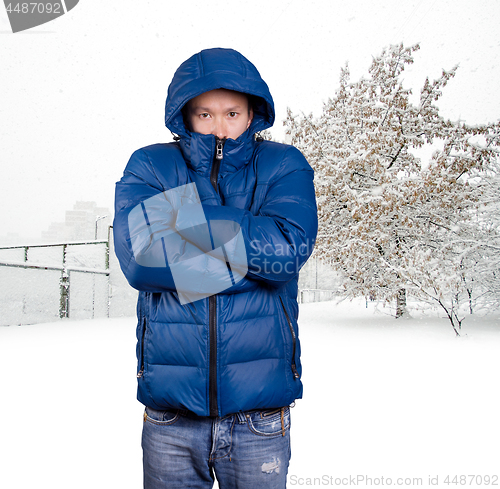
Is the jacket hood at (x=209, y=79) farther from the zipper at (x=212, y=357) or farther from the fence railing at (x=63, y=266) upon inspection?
the fence railing at (x=63, y=266)

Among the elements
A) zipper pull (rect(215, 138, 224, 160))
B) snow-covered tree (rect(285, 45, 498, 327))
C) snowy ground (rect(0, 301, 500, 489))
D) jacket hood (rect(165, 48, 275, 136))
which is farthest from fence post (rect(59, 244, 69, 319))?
zipper pull (rect(215, 138, 224, 160))

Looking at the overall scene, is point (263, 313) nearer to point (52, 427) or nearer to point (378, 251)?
point (52, 427)

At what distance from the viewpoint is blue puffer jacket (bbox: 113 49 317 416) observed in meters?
1.34

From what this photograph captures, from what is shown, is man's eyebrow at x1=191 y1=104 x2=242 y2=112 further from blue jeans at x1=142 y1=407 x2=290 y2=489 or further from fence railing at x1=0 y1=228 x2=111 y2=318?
fence railing at x1=0 y1=228 x2=111 y2=318

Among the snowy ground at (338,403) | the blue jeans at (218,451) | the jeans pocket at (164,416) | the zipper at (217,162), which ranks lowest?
the snowy ground at (338,403)

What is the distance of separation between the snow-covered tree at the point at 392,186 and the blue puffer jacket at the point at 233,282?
25.5 feet

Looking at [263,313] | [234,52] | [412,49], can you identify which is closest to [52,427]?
[263,313]

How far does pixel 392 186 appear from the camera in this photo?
9.78 meters

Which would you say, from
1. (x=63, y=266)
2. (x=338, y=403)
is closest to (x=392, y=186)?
(x=338, y=403)

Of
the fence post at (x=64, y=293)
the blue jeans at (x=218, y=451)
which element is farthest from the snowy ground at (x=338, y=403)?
the fence post at (x=64, y=293)

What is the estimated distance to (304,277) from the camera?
35000 mm

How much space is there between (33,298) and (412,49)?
1219 centimetres

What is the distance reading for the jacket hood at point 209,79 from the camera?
4.96 ft

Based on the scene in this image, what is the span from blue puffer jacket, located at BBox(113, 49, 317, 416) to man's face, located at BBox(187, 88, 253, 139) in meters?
0.07
